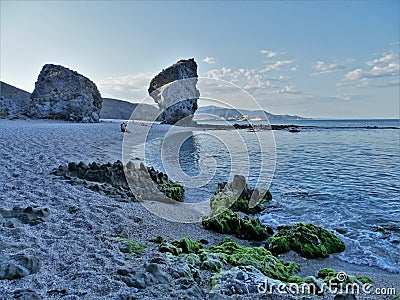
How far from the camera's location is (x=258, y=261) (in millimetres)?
3768

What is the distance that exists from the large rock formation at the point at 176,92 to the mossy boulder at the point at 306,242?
44.2 meters

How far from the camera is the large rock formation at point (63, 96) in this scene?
33.0 meters

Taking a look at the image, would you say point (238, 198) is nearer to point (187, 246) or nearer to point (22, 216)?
point (187, 246)

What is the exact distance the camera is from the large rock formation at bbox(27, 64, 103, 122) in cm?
3297

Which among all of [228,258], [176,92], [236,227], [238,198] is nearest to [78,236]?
[228,258]

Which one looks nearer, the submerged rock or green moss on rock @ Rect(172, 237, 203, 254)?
green moss on rock @ Rect(172, 237, 203, 254)

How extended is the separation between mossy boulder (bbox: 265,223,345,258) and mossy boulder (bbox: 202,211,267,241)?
0.37m

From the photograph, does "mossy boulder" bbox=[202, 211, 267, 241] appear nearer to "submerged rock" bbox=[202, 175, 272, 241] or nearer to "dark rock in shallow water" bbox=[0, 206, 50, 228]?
"submerged rock" bbox=[202, 175, 272, 241]

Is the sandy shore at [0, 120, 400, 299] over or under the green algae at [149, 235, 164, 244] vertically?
over

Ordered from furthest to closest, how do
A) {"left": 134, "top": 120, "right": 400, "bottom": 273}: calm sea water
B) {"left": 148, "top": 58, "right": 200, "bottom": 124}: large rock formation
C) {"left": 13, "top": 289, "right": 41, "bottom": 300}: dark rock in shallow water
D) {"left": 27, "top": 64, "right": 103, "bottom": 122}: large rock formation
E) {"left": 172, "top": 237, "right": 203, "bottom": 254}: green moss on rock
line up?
1. {"left": 148, "top": 58, "right": 200, "bottom": 124}: large rock formation
2. {"left": 27, "top": 64, "right": 103, "bottom": 122}: large rock formation
3. {"left": 134, "top": 120, "right": 400, "bottom": 273}: calm sea water
4. {"left": 172, "top": 237, "right": 203, "bottom": 254}: green moss on rock
5. {"left": 13, "top": 289, "right": 41, "bottom": 300}: dark rock in shallow water

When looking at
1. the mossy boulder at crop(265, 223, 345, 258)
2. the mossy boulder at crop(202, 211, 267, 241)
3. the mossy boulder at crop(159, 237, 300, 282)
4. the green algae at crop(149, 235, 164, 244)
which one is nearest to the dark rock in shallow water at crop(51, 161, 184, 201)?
the mossy boulder at crop(202, 211, 267, 241)

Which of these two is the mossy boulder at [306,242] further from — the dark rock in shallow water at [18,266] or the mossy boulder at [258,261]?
the dark rock in shallow water at [18,266]

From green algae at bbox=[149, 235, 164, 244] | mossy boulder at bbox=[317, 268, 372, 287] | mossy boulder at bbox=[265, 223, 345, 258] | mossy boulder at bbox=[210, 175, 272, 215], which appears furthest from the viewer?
mossy boulder at bbox=[210, 175, 272, 215]

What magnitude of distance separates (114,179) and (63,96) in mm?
30329
